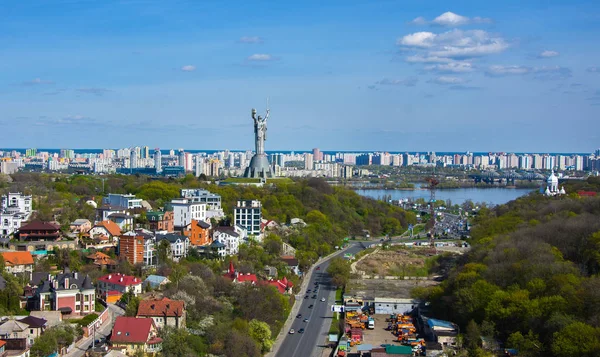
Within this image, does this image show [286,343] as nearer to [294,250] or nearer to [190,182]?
[294,250]

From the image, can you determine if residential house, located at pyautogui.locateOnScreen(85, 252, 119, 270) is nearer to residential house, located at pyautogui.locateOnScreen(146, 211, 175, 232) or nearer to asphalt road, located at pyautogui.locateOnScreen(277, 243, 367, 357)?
residential house, located at pyautogui.locateOnScreen(146, 211, 175, 232)

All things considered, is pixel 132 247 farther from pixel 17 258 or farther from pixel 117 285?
pixel 17 258

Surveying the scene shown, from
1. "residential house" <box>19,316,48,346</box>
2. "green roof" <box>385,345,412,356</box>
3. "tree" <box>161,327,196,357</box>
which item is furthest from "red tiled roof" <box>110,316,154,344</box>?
"green roof" <box>385,345,412,356</box>

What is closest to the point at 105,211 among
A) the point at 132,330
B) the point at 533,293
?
the point at 132,330

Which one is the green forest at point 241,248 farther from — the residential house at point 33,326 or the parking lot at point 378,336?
the parking lot at point 378,336

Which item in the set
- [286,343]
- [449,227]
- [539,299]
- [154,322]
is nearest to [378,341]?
[286,343]

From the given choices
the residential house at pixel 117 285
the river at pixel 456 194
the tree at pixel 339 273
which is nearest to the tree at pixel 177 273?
the residential house at pixel 117 285
